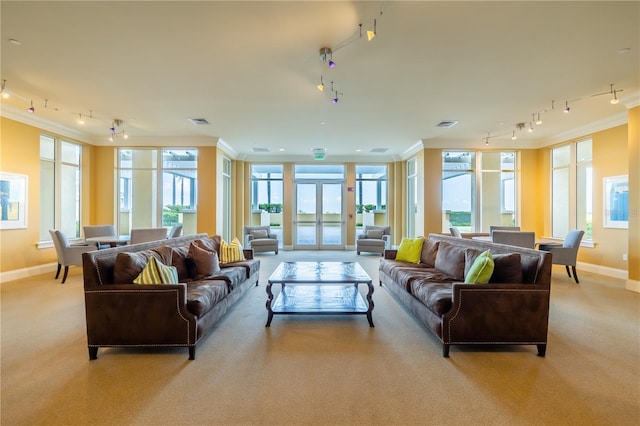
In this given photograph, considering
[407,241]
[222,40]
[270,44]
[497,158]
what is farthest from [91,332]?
[497,158]

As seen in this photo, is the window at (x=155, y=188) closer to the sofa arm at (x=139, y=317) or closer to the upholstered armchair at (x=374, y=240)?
the upholstered armchair at (x=374, y=240)

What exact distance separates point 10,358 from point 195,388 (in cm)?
179

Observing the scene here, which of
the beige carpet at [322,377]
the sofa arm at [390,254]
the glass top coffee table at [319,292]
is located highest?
the sofa arm at [390,254]

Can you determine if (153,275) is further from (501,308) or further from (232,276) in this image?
(501,308)

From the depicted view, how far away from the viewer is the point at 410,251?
4.93 metres

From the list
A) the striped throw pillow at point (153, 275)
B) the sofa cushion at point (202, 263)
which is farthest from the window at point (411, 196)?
the striped throw pillow at point (153, 275)

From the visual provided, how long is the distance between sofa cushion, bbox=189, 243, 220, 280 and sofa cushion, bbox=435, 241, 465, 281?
2.89 m

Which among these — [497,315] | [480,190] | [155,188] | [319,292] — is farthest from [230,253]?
[480,190]

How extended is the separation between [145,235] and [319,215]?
5.45m

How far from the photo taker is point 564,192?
7.29 meters

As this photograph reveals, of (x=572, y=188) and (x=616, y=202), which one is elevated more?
(x=572, y=188)

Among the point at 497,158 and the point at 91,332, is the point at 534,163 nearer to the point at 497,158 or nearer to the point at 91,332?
the point at 497,158

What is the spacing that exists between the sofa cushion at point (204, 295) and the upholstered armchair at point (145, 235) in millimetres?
→ 2782

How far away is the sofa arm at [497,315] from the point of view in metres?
2.61
